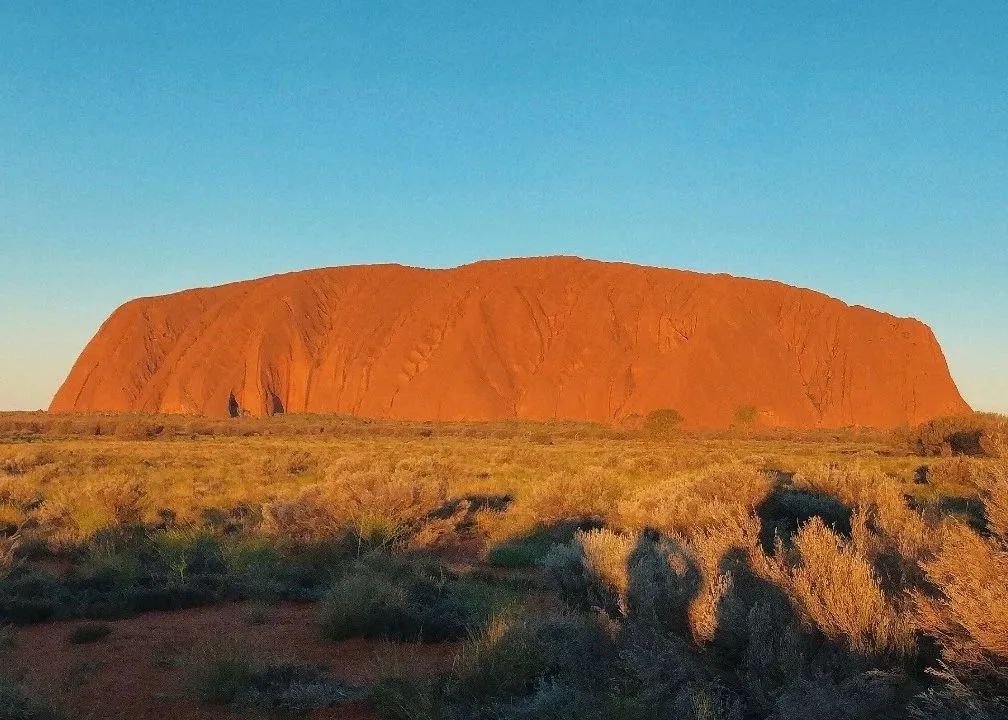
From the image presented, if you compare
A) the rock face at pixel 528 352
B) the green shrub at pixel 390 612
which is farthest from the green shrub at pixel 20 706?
the rock face at pixel 528 352

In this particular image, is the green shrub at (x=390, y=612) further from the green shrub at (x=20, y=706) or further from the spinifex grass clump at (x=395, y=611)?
the green shrub at (x=20, y=706)

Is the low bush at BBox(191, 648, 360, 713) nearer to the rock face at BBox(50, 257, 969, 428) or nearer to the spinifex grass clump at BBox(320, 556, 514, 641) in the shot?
the spinifex grass clump at BBox(320, 556, 514, 641)

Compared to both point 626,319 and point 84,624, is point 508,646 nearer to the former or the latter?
point 84,624

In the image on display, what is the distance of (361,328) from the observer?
74.9m

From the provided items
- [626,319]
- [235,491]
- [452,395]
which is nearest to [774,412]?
[626,319]

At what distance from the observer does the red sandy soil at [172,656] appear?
5.21m

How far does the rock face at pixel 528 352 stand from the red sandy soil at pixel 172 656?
181 feet

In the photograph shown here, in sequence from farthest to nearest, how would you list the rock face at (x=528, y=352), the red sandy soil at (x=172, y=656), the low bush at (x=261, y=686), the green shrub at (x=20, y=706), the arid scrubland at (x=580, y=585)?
the rock face at (x=528, y=352) < the red sandy soil at (x=172, y=656) < the low bush at (x=261, y=686) < the green shrub at (x=20, y=706) < the arid scrubland at (x=580, y=585)

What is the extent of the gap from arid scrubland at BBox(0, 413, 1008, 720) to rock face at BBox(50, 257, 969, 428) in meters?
48.3

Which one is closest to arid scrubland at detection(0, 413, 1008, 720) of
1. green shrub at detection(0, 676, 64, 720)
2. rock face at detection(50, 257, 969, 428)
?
green shrub at detection(0, 676, 64, 720)

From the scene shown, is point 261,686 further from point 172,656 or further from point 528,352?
point 528,352

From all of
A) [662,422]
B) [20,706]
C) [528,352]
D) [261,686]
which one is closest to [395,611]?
[261,686]

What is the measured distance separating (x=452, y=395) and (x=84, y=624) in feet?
187

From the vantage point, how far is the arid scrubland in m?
3.83
